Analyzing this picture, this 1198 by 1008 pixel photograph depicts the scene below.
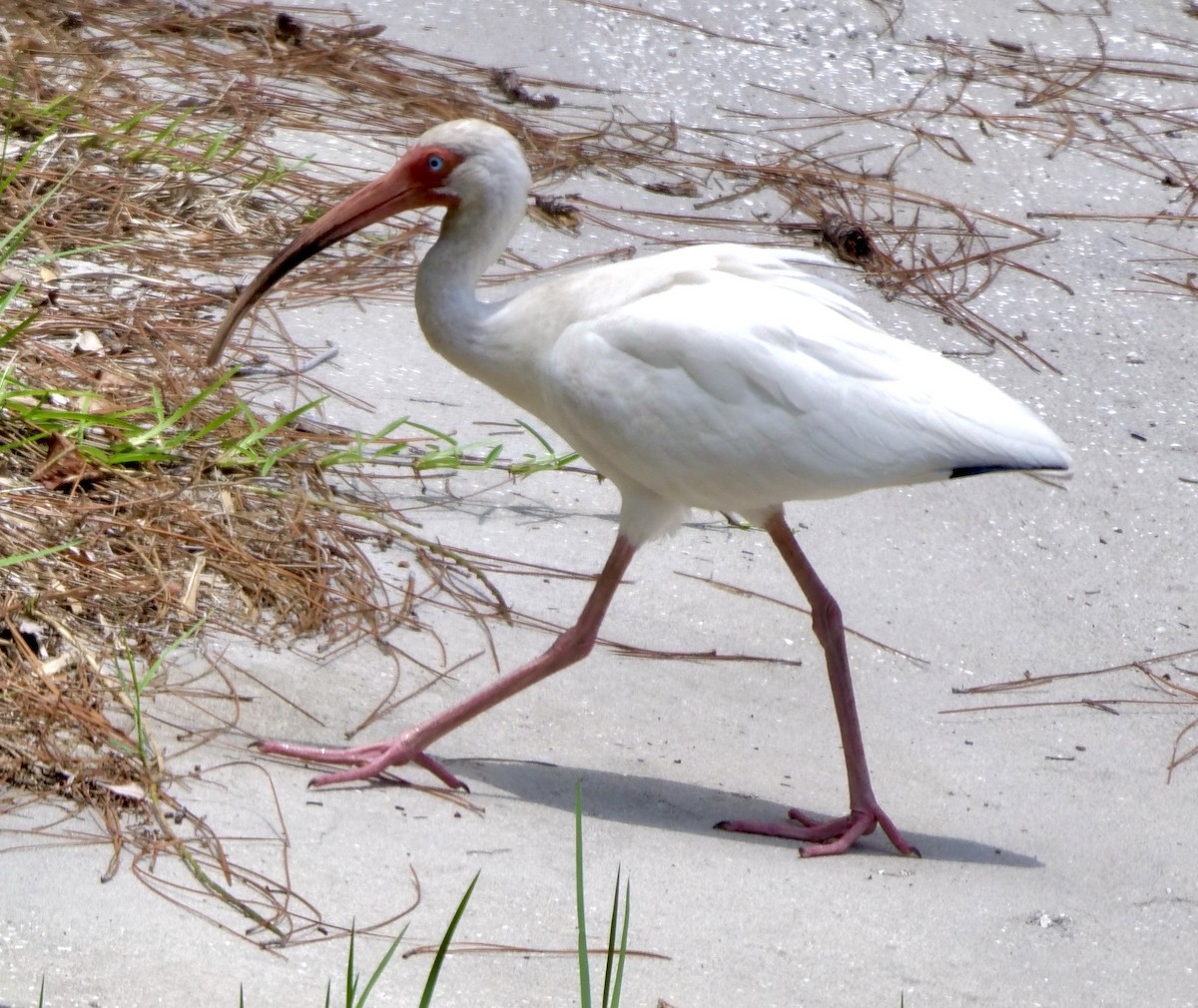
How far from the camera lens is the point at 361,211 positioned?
13.9ft

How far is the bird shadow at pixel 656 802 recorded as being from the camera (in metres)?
3.81

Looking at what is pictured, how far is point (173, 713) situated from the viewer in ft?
12.1

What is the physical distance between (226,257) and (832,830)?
3186 mm

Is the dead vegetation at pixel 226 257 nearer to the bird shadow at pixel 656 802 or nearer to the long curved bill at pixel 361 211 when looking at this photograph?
the long curved bill at pixel 361 211

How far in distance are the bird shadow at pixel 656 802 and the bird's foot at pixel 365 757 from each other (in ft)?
0.36

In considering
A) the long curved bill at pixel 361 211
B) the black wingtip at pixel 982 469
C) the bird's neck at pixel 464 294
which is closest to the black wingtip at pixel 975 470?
the black wingtip at pixel 982 469

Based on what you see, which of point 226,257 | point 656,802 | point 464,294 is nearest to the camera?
point 656,802

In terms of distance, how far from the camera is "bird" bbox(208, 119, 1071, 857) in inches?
149

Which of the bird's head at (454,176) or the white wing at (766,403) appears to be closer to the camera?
the white wing at (766,403)

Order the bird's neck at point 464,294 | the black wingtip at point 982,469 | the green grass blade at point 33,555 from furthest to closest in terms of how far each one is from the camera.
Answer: the bird's neck at point 464,294 < the black wingtip at point 982,469 < the green grass blade at point 33,555

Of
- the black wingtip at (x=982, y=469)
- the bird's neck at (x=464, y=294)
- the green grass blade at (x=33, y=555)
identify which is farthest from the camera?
the bird's neck at (x=464, y=294)

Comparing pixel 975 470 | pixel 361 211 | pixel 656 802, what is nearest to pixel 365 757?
pixel 656 802

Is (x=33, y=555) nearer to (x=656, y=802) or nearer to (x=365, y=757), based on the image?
(x=365, y=757)

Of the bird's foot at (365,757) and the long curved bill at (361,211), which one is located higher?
the long curved bill at (361,211)
